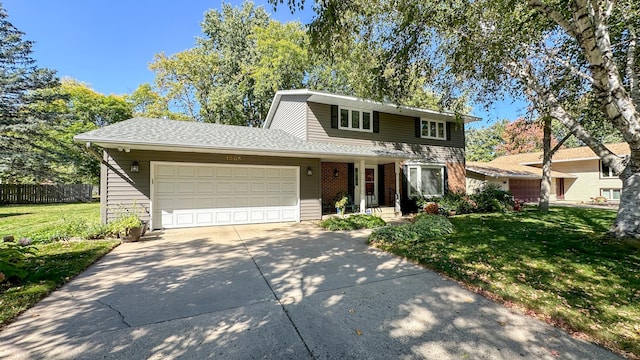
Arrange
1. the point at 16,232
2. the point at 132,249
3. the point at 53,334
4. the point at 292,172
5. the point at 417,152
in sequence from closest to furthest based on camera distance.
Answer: the point at 53,334, the point at 132,249, the point at 16,232, the point at 292,172, the point at 417,152

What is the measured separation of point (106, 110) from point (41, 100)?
9165mm

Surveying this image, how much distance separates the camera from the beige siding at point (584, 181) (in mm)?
19459

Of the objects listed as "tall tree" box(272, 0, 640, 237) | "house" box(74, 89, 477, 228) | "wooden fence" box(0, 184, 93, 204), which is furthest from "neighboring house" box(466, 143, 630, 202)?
"wooden fence" box(0, 184, 93, 204)

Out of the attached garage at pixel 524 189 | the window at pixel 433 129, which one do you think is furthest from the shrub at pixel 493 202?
the attached garage at pixel 524 189

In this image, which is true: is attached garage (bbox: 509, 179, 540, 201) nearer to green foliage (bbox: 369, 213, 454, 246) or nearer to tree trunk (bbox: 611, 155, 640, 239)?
tree trunk (bbox: 611, 155, 640, 239)

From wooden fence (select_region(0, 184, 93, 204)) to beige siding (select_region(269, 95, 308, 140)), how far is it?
1723cm

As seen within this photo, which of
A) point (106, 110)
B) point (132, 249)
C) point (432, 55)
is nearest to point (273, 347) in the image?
point (132, 249)

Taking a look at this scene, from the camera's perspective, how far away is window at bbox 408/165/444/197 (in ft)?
42.1

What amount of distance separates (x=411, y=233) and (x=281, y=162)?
210 inches

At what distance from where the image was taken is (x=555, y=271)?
433 centimetres

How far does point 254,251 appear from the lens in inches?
236

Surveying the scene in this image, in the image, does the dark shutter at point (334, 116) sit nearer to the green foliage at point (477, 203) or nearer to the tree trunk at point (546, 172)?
the green foliage at point (477, 203)

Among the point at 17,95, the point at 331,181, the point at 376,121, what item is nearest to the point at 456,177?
the point at 376,121

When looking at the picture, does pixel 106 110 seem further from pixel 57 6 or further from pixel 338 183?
pixel 338 183
